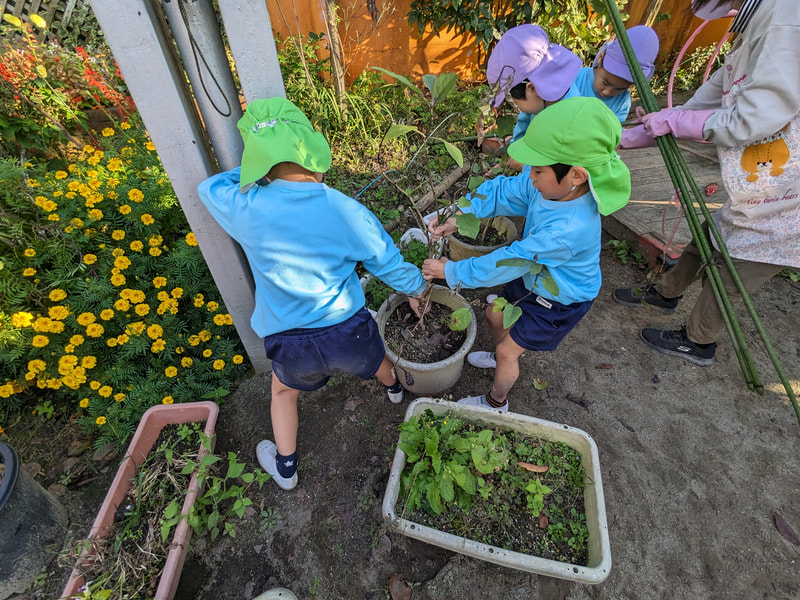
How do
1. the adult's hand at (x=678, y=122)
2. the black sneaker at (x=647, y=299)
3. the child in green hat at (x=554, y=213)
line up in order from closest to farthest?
1. the child in green hat at (x=554, y=213)
2. the adult's hand at (x=678, y=122)
3. the black sneaker at (x=647, y=299)

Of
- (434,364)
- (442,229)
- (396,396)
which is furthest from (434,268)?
(396,396)

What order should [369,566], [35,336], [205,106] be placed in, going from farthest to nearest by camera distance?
[35,336] < [369,566] < [205,106]

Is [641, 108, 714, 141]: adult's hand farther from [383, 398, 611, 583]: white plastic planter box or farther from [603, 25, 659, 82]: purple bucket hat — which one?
[383, 398, 611, 583]: white plastic planter box

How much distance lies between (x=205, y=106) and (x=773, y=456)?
3.13m

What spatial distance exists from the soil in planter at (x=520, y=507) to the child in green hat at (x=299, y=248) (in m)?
0.55

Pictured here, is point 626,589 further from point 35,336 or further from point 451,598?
point 35,336

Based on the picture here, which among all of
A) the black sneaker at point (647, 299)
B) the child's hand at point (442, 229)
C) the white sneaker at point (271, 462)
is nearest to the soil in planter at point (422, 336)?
the child's hand at point (442, 229)

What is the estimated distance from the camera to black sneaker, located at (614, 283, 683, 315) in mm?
2646

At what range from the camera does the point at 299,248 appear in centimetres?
132

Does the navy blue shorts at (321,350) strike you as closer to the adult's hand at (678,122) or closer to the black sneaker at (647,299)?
the adult's hand at (678,122)

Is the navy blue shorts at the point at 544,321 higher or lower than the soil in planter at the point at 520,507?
higher

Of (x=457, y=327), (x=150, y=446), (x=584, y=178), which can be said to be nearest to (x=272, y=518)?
(x=150, y=446)

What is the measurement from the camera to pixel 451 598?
1.56 m

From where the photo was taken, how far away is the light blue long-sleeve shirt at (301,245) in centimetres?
127
